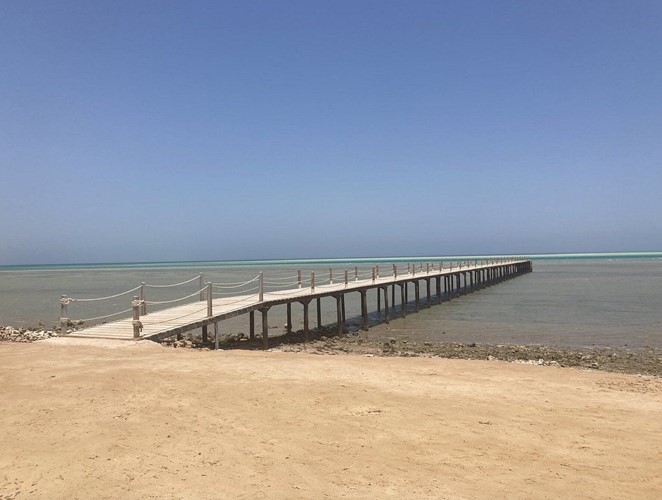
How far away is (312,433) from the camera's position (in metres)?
6.45

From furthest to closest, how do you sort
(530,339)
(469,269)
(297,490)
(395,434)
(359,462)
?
(469,269) < (530,339) < (395,434) < (359,462) < (297,490)

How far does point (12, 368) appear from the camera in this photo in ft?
30.9

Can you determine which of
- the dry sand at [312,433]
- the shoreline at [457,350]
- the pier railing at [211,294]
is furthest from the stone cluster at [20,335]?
the dry sand at [312,433]

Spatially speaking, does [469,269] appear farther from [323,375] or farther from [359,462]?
[359,462]

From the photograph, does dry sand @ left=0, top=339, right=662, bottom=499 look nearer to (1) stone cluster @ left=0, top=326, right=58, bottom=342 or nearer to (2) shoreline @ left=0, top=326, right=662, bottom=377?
(2) shoreline @ left=0, top=326, right=662, bottom=377

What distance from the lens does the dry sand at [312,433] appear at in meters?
5.15

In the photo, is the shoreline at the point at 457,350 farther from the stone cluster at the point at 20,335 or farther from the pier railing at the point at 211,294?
the pier railing at the point at 211,294

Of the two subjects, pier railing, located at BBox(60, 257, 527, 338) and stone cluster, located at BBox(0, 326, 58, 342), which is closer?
pier railing, located at BBox(60, 257, 527, 338)

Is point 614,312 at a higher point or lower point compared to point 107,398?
lower

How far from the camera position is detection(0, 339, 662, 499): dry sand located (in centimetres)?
515

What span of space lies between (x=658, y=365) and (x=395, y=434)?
1201 cm

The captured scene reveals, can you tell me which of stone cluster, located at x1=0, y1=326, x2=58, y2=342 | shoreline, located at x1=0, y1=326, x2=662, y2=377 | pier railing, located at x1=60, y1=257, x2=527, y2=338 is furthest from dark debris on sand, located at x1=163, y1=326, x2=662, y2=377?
stone cluster, located at x1=0, y1=326, x2=58, y2=342

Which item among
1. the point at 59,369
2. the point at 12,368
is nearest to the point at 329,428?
the point at 59,369

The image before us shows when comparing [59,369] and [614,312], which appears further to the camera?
[614,312]
